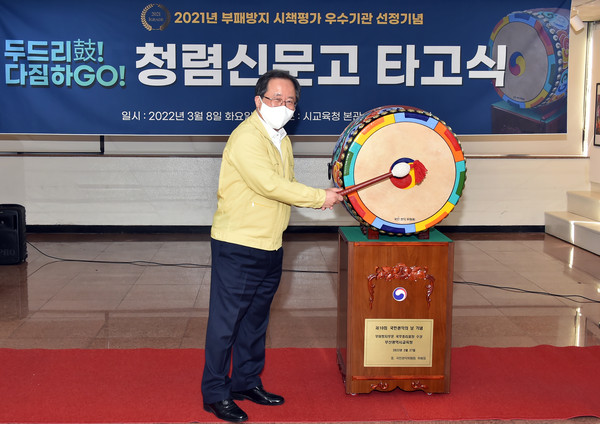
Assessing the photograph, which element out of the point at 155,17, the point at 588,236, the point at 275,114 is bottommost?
the point at 588,236

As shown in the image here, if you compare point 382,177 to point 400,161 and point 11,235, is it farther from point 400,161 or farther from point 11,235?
point 11,235

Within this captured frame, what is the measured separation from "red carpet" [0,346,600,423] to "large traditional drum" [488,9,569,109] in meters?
3.38

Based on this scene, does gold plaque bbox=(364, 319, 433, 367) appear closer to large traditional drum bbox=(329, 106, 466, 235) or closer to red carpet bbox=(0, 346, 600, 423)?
red carpet bbox=(0, 346, 600, 423)

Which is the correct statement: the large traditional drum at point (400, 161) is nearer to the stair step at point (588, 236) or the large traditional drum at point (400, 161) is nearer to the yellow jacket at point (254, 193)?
the yellow jacket at point (254, 193)

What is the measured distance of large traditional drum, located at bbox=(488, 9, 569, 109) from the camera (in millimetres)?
6312

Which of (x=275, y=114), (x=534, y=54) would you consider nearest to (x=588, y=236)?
(x=534, y=54)

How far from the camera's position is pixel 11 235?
568cm

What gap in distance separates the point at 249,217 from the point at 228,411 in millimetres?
807

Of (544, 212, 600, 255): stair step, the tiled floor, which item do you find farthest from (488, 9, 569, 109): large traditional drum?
the tiled floor

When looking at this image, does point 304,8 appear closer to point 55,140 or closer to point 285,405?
point 55,140

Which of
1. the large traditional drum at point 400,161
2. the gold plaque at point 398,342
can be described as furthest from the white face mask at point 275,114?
the gold plaque at point 398,342

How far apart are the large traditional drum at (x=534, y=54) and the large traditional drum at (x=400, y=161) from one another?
12.5 feet

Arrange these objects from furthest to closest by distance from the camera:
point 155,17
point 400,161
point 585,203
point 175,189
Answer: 1. point 175,189
2. point 585,203
3. point 155,17
4. point 400,161

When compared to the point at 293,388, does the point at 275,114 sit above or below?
above
